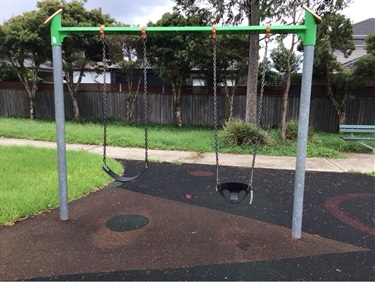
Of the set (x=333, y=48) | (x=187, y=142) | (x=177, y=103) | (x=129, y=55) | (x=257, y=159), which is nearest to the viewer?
(x=257, y=159)

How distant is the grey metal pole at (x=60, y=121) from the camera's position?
338cm

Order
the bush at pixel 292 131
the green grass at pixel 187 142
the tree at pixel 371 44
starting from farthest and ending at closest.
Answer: the tree at pixel 371 44 < the bush at pixel 292 131 < the green grass at pixel 187 142

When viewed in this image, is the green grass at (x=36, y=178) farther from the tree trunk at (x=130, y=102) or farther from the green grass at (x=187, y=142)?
the tree trunk at (x=130, y=102)

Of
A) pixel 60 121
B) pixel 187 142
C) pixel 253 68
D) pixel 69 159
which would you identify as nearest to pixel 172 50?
pixel 253 68

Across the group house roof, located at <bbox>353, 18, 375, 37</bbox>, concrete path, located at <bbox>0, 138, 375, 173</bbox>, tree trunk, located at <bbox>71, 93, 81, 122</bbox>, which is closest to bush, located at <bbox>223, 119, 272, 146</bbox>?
concrete path, located at <bbox>0, 138, 375, 173</bbox>

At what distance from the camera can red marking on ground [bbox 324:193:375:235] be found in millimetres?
3471

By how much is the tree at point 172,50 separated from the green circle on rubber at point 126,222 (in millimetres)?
7762

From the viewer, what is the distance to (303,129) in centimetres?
310

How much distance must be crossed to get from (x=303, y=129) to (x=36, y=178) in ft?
13.2

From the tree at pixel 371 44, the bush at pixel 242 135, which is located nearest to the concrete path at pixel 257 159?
the bush at pixel 242 135

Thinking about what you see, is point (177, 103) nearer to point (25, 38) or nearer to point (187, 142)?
point (187, 142)

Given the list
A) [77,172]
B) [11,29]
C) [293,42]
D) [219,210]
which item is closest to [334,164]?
[293,42]

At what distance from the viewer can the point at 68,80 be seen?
41.8ft

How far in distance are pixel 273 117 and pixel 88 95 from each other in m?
8.12
